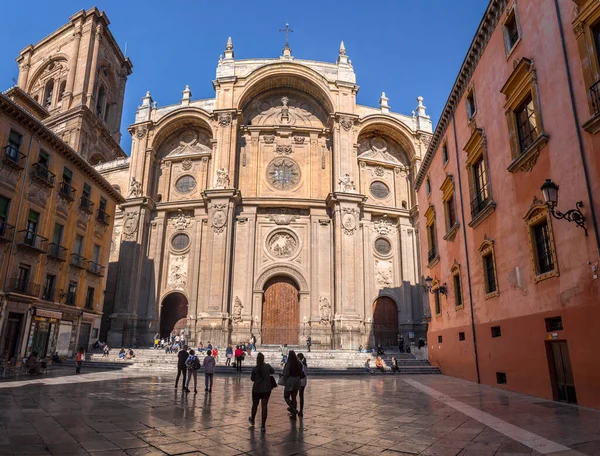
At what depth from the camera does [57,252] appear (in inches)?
866

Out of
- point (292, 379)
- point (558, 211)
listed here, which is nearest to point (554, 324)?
point (558, 211)

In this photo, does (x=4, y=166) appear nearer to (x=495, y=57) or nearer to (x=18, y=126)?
(x=18, y=126)

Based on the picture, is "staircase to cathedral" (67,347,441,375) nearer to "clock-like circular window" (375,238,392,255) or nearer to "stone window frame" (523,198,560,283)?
"clock-like circular window" (375,238,392,255)

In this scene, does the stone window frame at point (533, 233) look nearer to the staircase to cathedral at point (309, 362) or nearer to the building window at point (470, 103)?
the building window at point (470, 103)

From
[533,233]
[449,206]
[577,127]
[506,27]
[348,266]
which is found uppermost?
[506,27]

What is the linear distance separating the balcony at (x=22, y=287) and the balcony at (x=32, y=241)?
5.09ft

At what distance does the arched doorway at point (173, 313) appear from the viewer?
29.8 metres

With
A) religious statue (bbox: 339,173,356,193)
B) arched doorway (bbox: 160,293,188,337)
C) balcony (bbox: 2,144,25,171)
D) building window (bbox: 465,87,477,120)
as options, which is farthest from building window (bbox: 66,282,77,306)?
building window (bbox: 465,87,477,120)

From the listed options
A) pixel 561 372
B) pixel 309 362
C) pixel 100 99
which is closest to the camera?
pixel 561 372

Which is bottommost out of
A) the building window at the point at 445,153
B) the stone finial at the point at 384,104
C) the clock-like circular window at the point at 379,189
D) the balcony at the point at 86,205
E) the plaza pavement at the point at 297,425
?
the plaza pavement at the point at 297,425

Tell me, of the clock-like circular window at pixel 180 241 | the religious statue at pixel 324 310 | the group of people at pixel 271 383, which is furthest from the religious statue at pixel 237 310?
the group of people at pixel 271 383

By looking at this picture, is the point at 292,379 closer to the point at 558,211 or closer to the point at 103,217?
the point at 558,211

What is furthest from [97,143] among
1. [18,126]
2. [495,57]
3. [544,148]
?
[544,148]

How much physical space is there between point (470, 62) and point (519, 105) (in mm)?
4406
